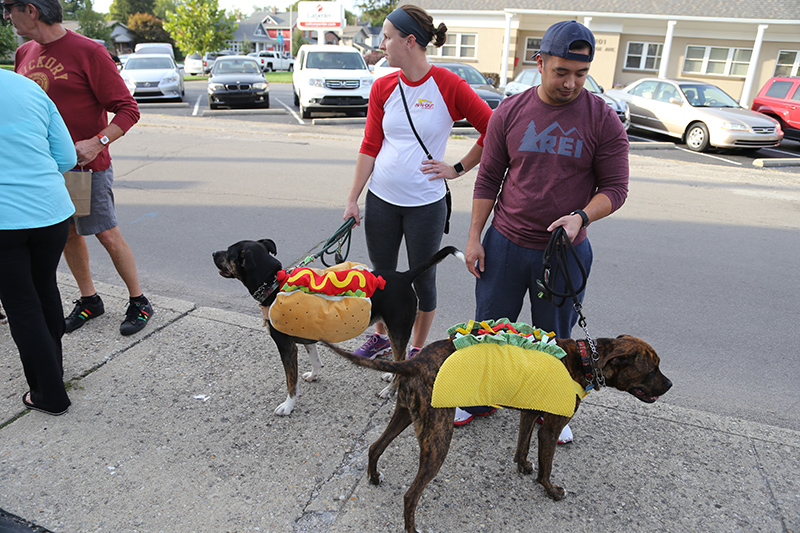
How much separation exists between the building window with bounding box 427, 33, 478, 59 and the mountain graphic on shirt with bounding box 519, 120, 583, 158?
25307mm

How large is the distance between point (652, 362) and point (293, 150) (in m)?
9.26

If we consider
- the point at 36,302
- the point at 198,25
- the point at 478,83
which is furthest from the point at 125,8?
the point at 36,302

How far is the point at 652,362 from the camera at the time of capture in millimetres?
2295

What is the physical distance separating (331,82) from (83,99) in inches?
458

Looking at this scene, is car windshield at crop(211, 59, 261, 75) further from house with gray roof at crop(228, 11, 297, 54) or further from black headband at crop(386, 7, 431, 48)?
house with gray roof at crop(228, 11, 297, 54)

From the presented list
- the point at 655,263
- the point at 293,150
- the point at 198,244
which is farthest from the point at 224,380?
the point at 293,150

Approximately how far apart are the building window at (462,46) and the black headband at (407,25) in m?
24.6

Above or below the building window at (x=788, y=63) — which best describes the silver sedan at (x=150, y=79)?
below

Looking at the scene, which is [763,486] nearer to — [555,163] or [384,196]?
[555,163]

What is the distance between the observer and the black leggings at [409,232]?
316cm

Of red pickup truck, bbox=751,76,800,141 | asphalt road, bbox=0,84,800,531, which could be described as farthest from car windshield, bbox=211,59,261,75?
red pickup truck, bbox=751,76,800,141

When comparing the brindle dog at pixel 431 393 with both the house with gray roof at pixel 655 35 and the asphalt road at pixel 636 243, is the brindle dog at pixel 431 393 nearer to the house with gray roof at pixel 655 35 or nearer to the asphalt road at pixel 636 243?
the asphalt road at pixel 636 243

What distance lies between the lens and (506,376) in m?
2.12

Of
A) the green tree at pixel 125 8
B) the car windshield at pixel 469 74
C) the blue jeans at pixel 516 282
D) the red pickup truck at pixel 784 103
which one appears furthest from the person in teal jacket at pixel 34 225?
the green tree at pixel 125 8
